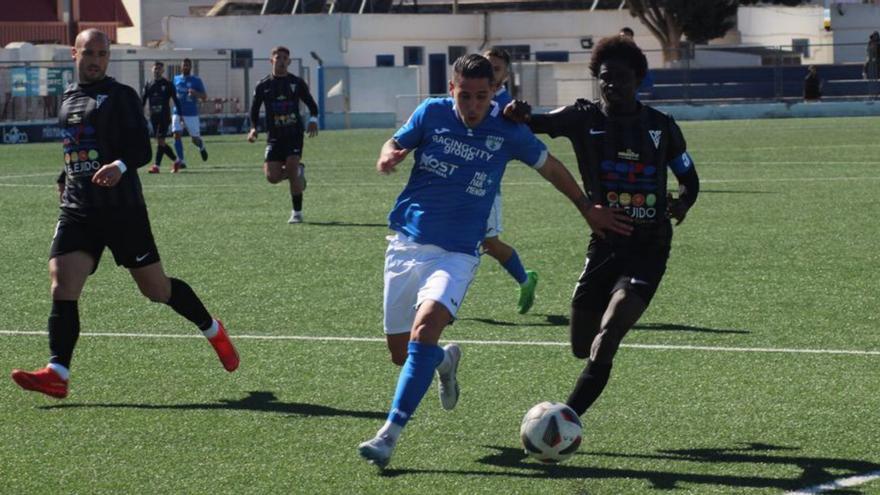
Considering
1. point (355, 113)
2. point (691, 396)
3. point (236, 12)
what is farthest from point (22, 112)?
point (691, 396)

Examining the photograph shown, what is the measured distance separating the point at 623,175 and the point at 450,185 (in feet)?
2.68

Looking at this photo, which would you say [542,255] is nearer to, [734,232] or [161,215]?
[734,232]

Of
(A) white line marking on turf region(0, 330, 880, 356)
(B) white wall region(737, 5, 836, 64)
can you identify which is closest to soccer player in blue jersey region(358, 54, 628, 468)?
(A) white line marking on turf region(0, 330, 880, 356)

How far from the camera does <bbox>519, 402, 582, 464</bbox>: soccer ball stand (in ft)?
21.4

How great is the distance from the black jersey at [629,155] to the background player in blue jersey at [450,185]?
0.17 m

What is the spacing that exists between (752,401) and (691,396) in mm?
325

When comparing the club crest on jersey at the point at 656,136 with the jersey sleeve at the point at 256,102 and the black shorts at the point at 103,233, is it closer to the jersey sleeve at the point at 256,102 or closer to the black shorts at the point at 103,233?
the black shorts at the point at 103,233

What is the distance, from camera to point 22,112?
1711 inches

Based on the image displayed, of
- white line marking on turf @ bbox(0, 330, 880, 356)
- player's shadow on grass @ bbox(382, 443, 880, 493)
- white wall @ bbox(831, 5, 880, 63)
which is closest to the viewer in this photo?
player's shadow on grass @ bbox(382, 443, 880, 493)

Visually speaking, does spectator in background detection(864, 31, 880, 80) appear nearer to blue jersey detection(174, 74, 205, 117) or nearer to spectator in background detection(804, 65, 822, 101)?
spectator in background detection(804, 65, 822, 101)

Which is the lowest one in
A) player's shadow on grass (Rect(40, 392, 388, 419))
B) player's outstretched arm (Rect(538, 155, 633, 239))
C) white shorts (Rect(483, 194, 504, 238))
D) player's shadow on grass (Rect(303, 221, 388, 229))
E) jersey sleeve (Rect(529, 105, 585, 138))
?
player's shadow on grass (Rect(40, 392, 388, 419))

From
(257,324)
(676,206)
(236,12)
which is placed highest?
(236,12)

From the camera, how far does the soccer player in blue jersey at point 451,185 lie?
6.99 metres

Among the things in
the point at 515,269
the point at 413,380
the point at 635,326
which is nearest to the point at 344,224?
the point at 515,269
